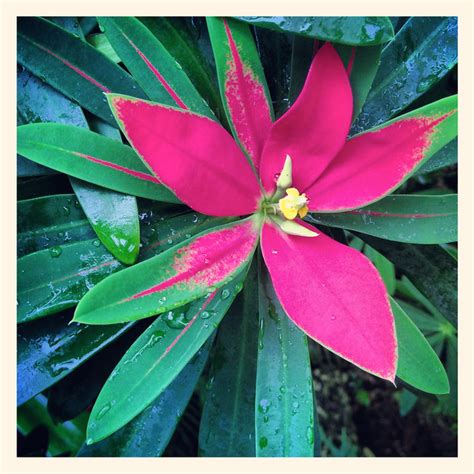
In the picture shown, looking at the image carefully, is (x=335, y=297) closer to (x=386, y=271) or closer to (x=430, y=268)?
(x=430, y=268)

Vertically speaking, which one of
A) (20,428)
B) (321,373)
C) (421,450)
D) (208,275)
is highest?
(208,275)

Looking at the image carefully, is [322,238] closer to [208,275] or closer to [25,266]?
[208,275]

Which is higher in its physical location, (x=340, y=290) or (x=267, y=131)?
(x=267, y=131)

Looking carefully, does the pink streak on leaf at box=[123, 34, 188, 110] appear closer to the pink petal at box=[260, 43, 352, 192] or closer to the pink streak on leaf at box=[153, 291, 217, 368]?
the pink petal at box=[260, 43, 352, 192]
